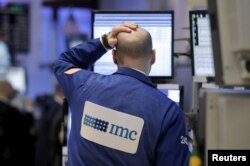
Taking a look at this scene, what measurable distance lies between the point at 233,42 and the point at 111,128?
26.6 inches

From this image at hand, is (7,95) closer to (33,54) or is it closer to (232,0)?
(33,54)

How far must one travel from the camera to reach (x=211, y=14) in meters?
1.90

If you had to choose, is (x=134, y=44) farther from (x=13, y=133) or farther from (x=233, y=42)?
(x=13, y=133)

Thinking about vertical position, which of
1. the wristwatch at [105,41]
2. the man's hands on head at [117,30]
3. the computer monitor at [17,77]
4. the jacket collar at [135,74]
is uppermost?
the man's hands on head at [117,30]

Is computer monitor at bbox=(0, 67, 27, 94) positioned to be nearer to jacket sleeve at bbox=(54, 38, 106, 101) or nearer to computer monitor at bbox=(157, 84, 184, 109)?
computer monitor at bbox=(157, 84, 184, 109)

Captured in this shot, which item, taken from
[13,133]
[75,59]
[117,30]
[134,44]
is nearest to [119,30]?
[117,30]

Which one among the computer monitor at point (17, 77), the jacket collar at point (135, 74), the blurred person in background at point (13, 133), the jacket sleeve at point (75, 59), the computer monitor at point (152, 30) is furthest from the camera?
the computer monitor at point (17, 77)

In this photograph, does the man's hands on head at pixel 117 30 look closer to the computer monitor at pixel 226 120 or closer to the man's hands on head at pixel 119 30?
the man's hands on head at pixel 119 30

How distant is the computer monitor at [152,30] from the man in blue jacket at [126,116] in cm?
70

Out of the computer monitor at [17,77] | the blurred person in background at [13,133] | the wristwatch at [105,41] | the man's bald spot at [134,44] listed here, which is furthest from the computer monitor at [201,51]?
the computer monitor at [17,77]

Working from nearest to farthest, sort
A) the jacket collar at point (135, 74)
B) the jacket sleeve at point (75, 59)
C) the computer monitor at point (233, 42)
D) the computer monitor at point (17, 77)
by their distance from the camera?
the computer monitor at point (233, 42)
the jacket collar at point (135, 74)
the jacket sleeve at point (75, 59)
the computer monitor at point (17, 77)

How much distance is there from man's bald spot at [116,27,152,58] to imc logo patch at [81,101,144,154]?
0.26 meters

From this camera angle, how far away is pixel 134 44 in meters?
2.26

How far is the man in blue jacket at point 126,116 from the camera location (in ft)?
7.02
